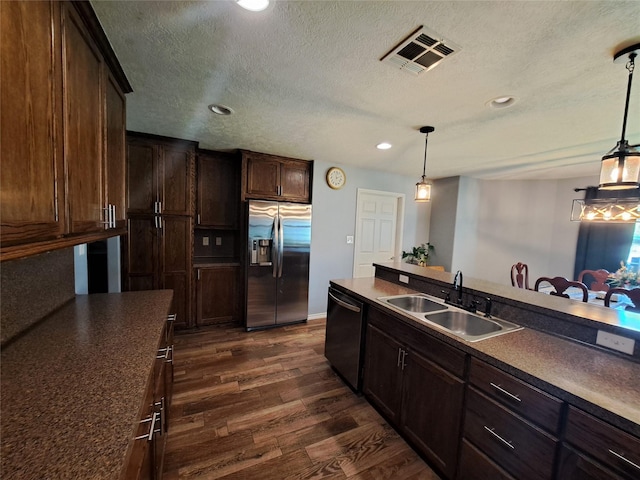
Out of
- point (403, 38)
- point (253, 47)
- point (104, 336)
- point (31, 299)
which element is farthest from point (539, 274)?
point (31, 299)

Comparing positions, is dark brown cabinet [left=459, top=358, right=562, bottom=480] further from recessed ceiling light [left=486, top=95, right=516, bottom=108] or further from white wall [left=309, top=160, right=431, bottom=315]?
white wall [left=309, top=160, right=431, bottom=315]

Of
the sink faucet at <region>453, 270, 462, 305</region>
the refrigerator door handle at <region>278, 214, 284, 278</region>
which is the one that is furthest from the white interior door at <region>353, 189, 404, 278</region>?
the sink faucet at <region>453, 270, 462, 305</region>

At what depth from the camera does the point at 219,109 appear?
2303mm

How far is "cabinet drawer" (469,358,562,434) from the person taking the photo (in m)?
1.07

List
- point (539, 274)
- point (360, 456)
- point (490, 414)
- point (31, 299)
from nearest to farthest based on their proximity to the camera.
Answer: point (490, 414) < point (31, 299) < point (360, 456) < point (539, 274)

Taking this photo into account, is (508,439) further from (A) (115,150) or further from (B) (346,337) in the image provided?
(A) (115,150)

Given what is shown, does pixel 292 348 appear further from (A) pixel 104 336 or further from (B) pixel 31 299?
(B) pixel 31 299

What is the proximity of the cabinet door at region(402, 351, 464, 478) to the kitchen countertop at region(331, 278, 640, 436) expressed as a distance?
24 cm

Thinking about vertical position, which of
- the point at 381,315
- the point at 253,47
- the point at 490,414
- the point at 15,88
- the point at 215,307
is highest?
the point at 253,47

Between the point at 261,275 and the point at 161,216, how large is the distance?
144cm

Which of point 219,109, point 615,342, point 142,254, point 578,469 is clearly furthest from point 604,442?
point 142,254

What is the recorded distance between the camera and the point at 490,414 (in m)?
1.30

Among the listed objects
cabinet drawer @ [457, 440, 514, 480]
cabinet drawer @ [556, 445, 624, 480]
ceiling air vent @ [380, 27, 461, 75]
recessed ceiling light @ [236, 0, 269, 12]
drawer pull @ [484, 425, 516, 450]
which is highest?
ceiling air vent @ [380, 27, 461, 75]

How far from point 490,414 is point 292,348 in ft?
7.43
